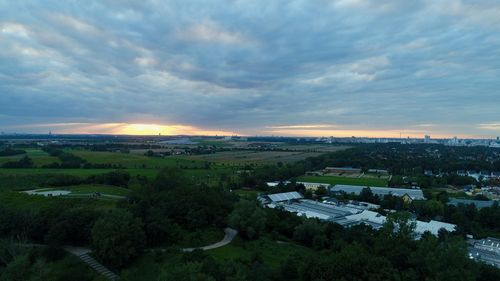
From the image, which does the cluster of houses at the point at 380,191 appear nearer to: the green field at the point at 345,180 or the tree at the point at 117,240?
the green field at the point at 345,180

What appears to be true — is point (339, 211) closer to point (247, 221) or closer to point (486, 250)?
point (486, 250)

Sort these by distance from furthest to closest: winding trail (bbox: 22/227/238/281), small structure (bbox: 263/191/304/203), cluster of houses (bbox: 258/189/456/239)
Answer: small structure (bbox: 263/191/304/203)
cluster of houses (bbox: 258/189/456/239)
winding trail (bbox: 22/227/238/281)

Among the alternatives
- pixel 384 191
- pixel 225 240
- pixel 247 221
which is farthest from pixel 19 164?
pixel 384 191

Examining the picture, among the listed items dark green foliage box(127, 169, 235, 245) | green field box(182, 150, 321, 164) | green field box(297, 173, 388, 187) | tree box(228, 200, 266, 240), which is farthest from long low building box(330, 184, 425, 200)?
green field box(182, 150, 321, 164)

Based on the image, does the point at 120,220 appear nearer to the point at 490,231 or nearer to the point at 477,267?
the point at 477,267

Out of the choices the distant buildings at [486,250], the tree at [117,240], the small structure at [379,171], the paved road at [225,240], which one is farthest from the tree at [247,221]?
the small structure at [379,171]

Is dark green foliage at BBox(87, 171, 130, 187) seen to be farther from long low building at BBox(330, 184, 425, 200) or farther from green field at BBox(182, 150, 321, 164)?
green field at BBox(182, 150, 321, 164)

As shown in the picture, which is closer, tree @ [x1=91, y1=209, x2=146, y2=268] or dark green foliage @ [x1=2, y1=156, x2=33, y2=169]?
tree @ [x1=91, y1=209, x2=146, y2=268]
